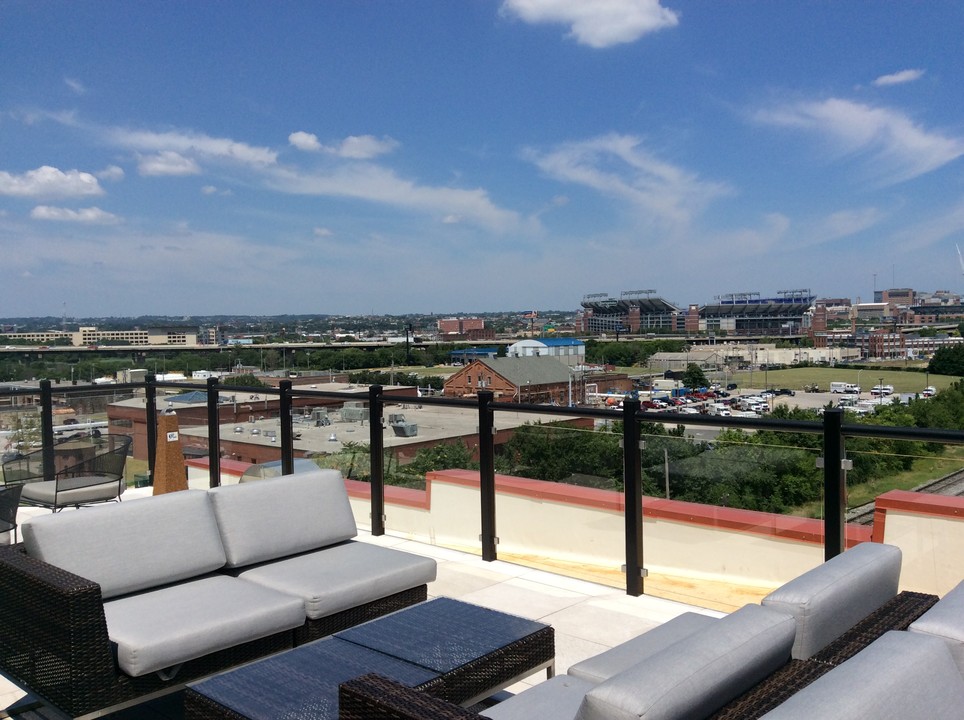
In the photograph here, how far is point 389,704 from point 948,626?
1.26 m

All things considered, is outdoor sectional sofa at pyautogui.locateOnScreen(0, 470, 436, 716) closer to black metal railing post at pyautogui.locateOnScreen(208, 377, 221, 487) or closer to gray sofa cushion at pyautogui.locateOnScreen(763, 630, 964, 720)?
gray sofa cushion at pyautogui.locateOnScreen(763, 630, 964, 720)

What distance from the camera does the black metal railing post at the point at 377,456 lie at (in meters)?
5.93

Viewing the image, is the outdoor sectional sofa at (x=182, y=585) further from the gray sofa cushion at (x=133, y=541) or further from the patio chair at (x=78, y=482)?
the patio chair at (x=78, y=482)

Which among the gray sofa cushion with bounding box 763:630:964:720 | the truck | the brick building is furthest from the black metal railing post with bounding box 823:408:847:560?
the truck

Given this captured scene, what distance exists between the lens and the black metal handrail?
3.76 metres

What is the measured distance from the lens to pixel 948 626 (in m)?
1.72

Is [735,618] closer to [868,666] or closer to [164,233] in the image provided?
[868,666]

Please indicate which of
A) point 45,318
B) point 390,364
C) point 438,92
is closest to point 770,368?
point 390,364

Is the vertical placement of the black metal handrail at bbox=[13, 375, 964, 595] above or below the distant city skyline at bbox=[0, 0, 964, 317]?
below

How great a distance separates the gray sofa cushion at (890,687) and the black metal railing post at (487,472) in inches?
144

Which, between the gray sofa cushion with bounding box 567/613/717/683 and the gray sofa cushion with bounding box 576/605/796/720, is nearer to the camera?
the gray sofa cushion with bounding box 576/605/796/720

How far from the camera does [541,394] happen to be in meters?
6.61

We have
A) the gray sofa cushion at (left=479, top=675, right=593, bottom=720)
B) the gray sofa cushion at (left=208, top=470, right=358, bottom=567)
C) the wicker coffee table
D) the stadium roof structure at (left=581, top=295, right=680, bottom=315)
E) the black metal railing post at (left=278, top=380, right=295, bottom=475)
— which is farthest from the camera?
the stadium roof structure at (left=581, top=295, right=680, bottom=315)

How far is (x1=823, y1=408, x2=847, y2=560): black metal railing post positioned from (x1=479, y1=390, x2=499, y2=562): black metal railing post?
2.14 meters
